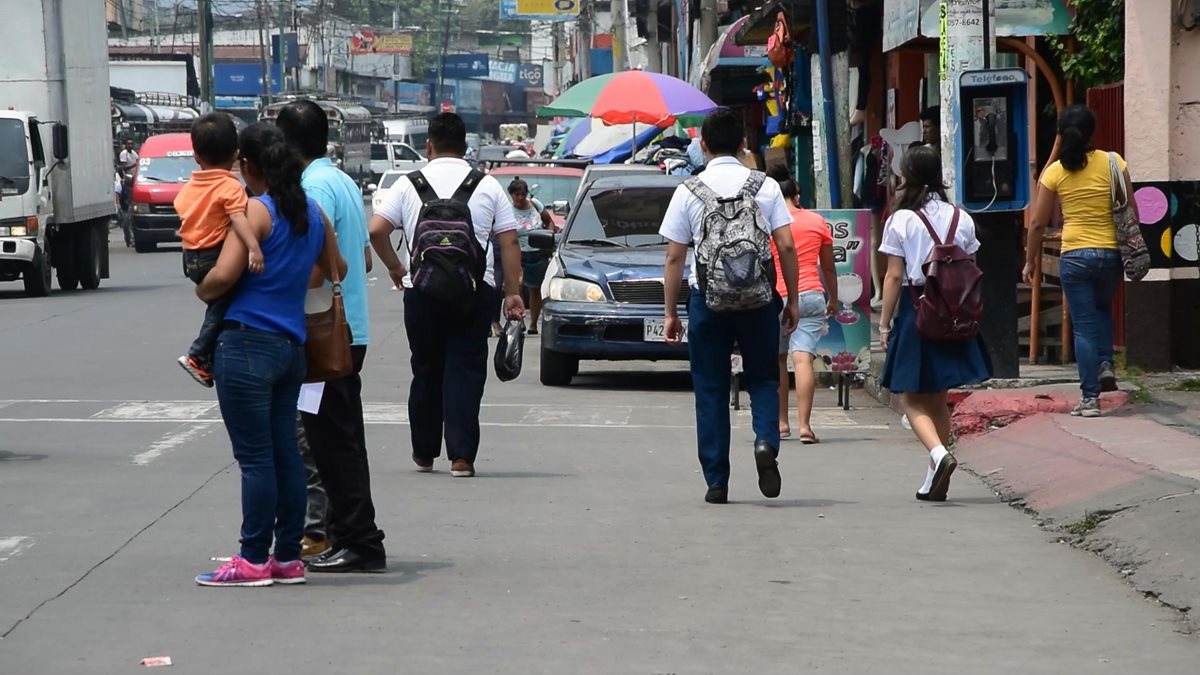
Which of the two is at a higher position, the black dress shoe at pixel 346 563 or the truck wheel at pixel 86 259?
the truck wheel at pixel 86 259

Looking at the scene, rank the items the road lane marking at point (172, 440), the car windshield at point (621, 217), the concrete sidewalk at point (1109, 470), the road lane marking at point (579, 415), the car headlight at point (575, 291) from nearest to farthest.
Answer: the concrete sidewalk at point (1109, 470), the road lane marking at point (172, 440), the road lane marking at point (579, 415), the car headlight at point (575, 291), the car windshield at point (621, 217)

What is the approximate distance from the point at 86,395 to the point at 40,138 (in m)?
12.2

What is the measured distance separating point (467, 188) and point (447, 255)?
0.39 meters

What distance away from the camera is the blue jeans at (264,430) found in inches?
254

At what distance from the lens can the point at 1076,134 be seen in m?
10.6

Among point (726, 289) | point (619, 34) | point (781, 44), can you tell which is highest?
point (619, 34)

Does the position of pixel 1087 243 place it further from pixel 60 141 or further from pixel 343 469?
pixel 60 141

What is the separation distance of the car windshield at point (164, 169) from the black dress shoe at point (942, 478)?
94.5 feet

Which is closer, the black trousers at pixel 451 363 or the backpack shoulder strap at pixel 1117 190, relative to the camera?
the black trousers at pixel 451 363

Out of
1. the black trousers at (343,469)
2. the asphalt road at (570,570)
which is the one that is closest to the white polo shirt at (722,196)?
the asphalt road at (570,570)

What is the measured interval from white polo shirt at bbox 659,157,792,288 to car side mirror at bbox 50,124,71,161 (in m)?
17.7

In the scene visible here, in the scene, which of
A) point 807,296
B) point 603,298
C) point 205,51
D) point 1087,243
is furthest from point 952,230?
point 205,51

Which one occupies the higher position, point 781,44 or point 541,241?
point 781,44

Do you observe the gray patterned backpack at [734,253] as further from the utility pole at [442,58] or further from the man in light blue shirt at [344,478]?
the utility pole at [442,58]
